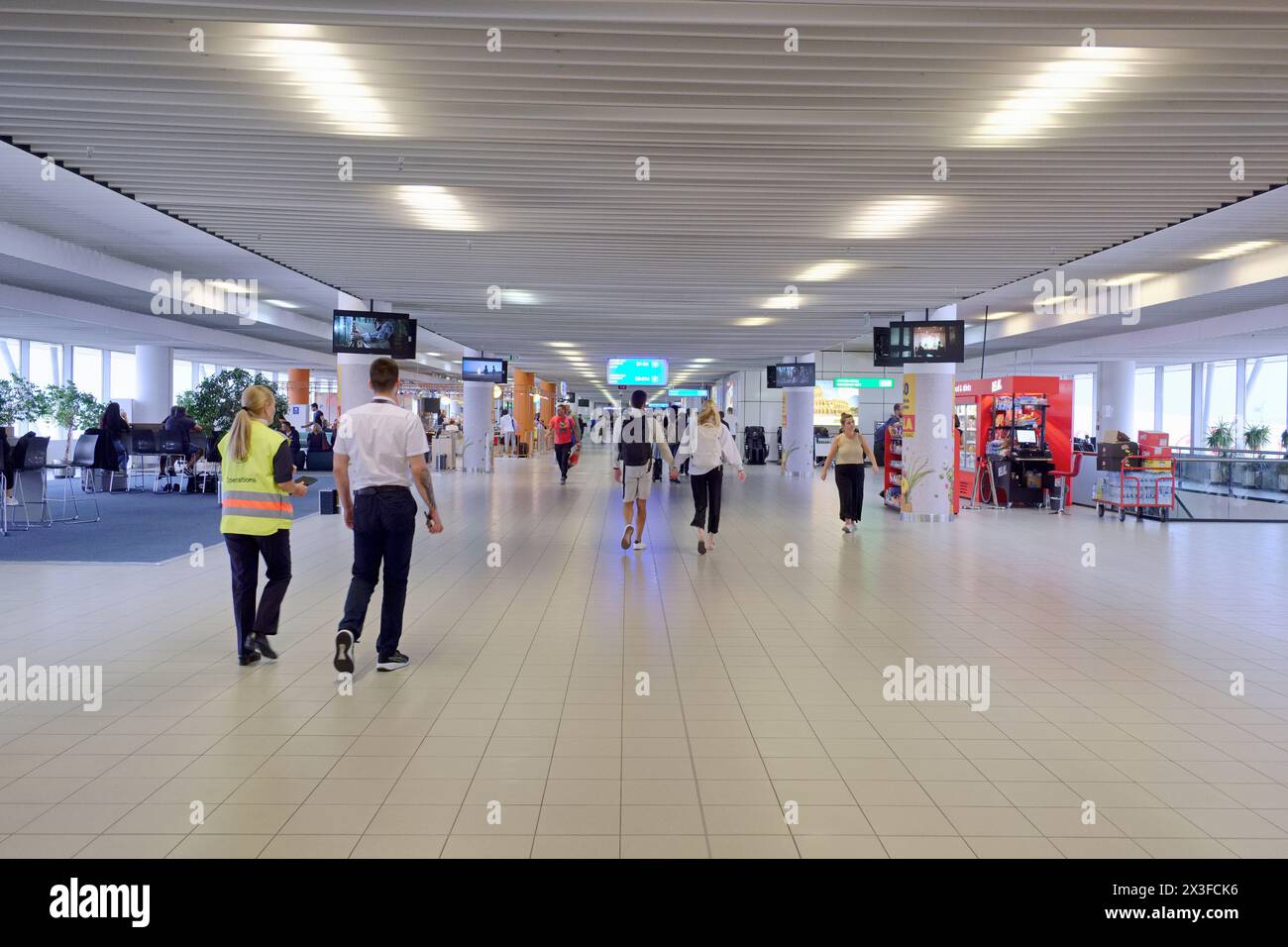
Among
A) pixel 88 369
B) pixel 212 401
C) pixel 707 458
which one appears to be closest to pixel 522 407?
pixel 88 369

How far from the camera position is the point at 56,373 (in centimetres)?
2944

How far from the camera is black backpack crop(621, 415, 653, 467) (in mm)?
10828

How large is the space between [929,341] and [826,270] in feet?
9.18

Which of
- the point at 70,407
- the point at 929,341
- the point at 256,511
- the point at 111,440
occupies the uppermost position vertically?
the point at 929,341

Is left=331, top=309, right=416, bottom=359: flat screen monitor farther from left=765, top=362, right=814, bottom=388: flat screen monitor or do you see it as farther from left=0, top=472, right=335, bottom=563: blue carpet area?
left=765, top=362, right=814, bottom=388: flat screen monitor

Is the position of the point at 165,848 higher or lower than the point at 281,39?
lower

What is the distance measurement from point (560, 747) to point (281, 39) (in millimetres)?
3966

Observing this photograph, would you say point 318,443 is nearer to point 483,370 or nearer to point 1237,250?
point 483,370

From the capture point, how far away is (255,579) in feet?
18.9

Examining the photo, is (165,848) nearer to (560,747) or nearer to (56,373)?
(560,747)

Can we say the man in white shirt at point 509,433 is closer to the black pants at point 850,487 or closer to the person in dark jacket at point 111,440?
the person in dark jacket at point 111,440

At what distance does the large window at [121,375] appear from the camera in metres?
33.8
